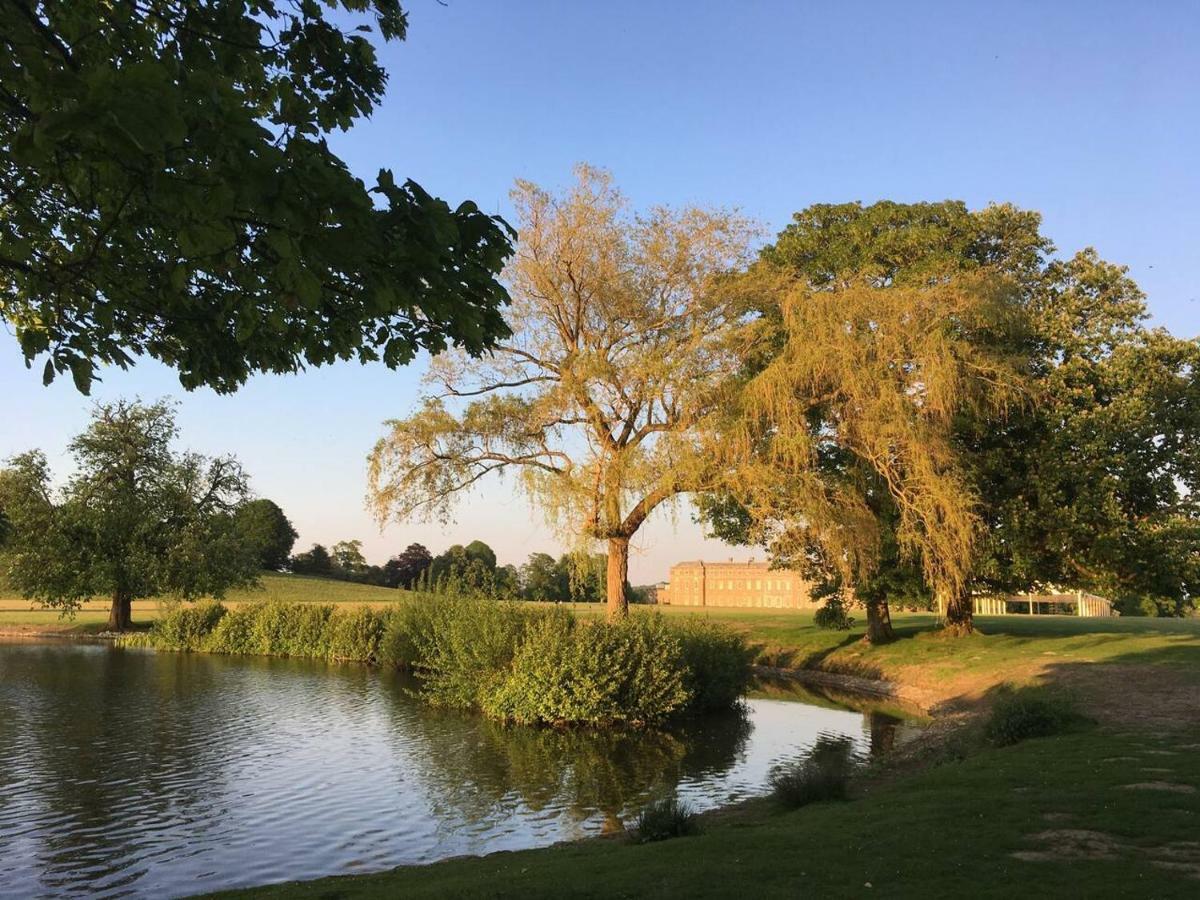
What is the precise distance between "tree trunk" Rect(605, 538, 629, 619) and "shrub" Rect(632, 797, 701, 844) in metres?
14.2

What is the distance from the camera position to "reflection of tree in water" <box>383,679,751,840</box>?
14836mm

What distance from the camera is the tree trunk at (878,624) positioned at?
109 ft

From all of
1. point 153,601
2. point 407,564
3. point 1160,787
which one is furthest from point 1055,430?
point 407,564

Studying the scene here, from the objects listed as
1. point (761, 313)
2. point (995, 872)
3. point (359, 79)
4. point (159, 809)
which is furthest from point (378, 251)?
point (761, 313)

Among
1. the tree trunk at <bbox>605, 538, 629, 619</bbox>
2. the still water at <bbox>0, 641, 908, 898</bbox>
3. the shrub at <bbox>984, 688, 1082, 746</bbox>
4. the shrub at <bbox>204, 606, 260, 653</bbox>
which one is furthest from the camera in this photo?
the shrub at <bbox>204, 606, 260, 653</bbox>

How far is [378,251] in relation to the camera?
5008 mm

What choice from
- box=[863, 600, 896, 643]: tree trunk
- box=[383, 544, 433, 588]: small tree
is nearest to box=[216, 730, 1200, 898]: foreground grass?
box=[863, 600, 896, 643]: tree trunk

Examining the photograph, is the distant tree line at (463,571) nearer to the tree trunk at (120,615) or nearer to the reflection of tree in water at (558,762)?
the reflection of tree in water at (558,762)

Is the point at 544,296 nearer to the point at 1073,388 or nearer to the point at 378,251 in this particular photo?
the point at 1073,388

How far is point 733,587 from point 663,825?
248 ft

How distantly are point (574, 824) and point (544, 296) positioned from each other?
54.4 feet

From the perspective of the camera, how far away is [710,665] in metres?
24.4

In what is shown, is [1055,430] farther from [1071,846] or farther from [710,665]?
[1071,846]

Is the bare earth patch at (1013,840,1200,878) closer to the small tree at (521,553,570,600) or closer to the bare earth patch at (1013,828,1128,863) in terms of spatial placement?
the bare earth patch at (1013,828,1128,863)
